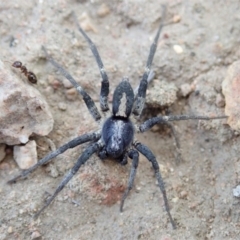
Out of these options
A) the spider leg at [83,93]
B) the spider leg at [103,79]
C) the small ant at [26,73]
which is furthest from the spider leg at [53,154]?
the small ant at [26,73]

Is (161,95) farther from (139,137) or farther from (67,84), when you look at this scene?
(67,84)

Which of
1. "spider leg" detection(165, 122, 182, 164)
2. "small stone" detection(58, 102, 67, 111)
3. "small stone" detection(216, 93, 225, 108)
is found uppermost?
"small stone" detection(58, 102, 67, 111)

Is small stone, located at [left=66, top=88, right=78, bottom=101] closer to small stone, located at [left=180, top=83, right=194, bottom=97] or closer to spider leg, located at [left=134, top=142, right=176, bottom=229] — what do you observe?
spider leg, located at [left=134, top=142, right=176, bottom=229]

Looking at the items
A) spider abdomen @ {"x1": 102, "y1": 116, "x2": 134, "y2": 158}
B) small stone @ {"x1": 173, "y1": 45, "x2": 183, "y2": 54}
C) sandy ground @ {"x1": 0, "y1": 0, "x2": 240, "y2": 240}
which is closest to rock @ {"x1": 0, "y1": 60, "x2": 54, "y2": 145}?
sandy ground @ {"x1": 0, "y1": 0, "x2": 240, "y2": 240}

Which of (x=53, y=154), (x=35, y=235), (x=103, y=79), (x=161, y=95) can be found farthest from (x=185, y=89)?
(x=35, y=235)

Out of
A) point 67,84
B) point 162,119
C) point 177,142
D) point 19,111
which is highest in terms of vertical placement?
point 19,111

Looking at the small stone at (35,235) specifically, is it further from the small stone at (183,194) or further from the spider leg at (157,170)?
the small stone at (183,194)
